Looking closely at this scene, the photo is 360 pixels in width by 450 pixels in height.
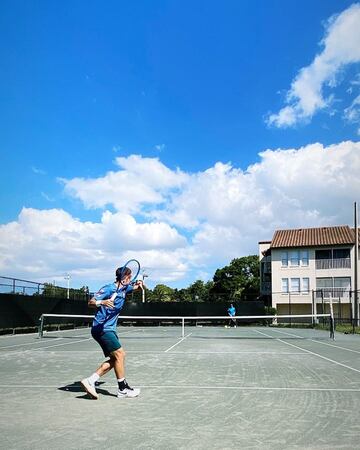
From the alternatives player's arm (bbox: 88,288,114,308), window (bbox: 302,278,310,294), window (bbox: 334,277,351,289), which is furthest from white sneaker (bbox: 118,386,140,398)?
window (bbox: 302,278,310,294)

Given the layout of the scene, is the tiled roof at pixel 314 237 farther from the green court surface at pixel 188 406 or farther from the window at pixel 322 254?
the green court surface at pixel 188 406

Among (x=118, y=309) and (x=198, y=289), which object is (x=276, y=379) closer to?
(x=118, y=309)

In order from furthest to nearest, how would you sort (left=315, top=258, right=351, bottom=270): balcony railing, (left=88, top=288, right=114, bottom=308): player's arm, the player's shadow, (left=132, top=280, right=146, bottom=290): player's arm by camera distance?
(left=315, top=258, right=351, bottom=270): balcony railing < (left=132, top=280, right=146, bottom=290): player's arm < the player's shadow < (left=88, top=288, right=114, bottom=308): player's arm

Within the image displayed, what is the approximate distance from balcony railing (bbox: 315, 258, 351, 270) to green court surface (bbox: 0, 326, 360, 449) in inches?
1845

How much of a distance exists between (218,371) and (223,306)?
32054 mm

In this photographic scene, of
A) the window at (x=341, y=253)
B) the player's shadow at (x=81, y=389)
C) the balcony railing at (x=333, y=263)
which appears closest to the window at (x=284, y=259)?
the balcony railing at (x=333, y=263)

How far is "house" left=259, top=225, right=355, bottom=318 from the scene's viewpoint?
2223 inches

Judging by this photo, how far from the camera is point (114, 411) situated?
250 inches

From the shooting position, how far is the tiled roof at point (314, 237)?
57.3 m

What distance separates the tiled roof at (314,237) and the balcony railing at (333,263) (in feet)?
6.37

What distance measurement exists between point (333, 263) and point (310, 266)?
2.60 meters

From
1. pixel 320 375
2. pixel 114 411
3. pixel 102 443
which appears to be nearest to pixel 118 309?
pixel 114 411

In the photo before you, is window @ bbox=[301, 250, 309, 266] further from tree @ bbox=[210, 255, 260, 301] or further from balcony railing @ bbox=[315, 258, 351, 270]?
tree @ bbox=[210, 255, 260, 301]

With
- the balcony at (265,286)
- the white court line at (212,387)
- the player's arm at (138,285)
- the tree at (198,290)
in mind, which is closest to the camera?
the player's arm at (138,285)
